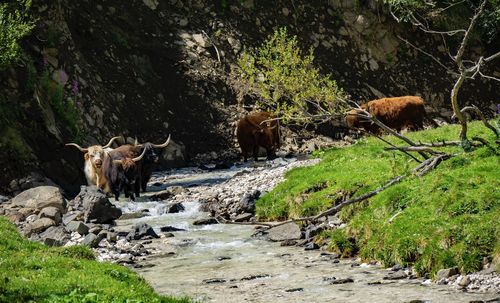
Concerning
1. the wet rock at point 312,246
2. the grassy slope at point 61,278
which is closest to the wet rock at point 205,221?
the wet rock at point 312,246

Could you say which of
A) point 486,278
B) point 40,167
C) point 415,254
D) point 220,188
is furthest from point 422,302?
point 40,167

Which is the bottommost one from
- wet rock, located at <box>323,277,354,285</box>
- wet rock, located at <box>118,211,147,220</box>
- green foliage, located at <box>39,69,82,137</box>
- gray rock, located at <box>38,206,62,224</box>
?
wet rock, located at <box>323,277,354,285</box>

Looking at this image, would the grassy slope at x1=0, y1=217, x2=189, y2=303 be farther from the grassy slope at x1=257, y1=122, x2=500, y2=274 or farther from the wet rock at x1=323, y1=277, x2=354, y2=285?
the grassy slope at x1=257, y1=122, x2=500, y2=274

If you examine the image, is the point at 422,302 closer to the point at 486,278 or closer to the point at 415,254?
→ the point at 486,278

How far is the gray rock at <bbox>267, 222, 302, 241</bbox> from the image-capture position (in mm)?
16250

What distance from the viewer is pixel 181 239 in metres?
17.2

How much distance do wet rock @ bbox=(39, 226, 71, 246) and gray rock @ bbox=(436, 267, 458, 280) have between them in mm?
8181

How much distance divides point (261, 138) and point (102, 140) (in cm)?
671

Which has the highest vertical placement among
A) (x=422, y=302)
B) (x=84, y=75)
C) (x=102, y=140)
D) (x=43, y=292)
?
(x=84, y=75)

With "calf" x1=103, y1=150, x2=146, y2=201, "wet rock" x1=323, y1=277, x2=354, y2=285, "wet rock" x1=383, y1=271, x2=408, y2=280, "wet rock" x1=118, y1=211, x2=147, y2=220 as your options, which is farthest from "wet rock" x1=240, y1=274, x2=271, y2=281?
"calf" x1=103, y1=150, x2=146, y2=201

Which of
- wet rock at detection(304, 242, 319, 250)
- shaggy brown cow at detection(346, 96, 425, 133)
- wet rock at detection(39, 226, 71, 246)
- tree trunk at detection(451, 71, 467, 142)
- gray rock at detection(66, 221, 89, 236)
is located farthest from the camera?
shaggy brown cow at detection(346, 96, 425, 133)

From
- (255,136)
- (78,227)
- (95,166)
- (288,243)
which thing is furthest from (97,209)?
(255,136)

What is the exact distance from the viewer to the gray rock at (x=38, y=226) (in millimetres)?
17234

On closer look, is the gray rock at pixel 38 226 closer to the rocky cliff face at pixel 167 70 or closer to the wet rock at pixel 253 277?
the wet rock at pixel 253 277
